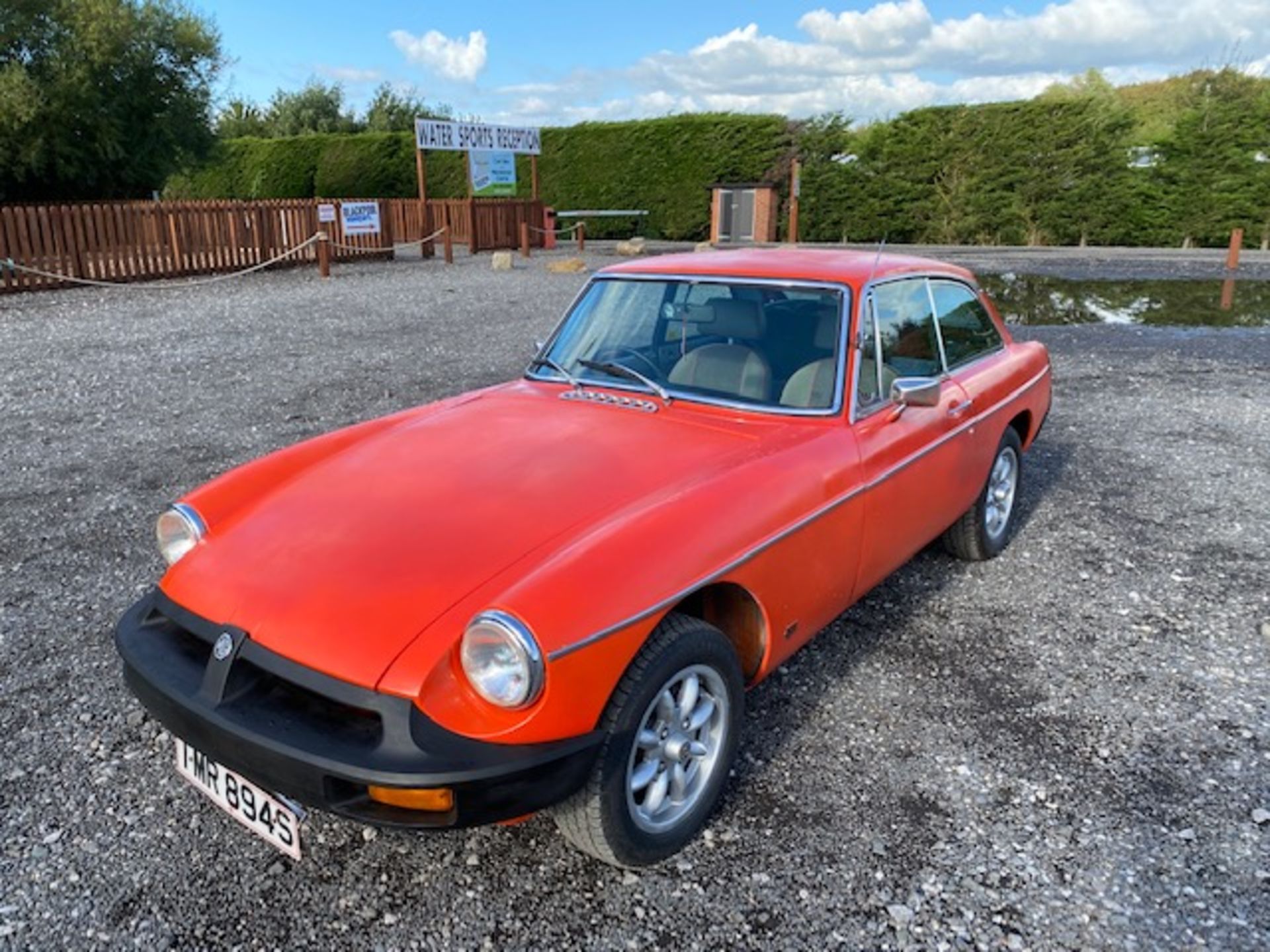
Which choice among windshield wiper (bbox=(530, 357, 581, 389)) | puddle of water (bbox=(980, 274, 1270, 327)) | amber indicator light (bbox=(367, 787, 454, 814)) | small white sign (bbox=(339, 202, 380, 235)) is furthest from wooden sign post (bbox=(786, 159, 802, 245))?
amber indicator light (bbox=(367, 787, 454, 814))

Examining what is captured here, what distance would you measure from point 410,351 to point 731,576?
808 cm

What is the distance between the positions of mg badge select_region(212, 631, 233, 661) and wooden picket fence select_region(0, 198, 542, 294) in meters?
14.8

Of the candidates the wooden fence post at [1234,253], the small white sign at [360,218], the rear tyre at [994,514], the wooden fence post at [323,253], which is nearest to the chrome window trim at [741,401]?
the rear tyre at [994,514]

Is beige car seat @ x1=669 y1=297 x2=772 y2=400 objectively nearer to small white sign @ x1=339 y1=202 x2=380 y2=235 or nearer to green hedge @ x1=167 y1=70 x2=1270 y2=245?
small white sign @ x1=339 y1=202 x2=380 y2=235

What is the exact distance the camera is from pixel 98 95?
64.8ft

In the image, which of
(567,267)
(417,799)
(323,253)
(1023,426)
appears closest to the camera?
(417,799)

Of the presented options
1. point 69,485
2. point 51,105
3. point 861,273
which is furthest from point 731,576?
point 51,105

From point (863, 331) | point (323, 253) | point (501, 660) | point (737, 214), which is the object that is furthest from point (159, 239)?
point (737, 214)

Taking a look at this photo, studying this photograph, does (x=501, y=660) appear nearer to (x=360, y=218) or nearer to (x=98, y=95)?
(x=360, y=218)

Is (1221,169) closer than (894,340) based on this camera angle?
No

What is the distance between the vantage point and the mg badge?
2.27 metres

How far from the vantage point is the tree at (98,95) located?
19.1 meters

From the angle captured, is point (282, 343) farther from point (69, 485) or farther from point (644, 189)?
point (644, 189)

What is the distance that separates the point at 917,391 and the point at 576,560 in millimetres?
1559
